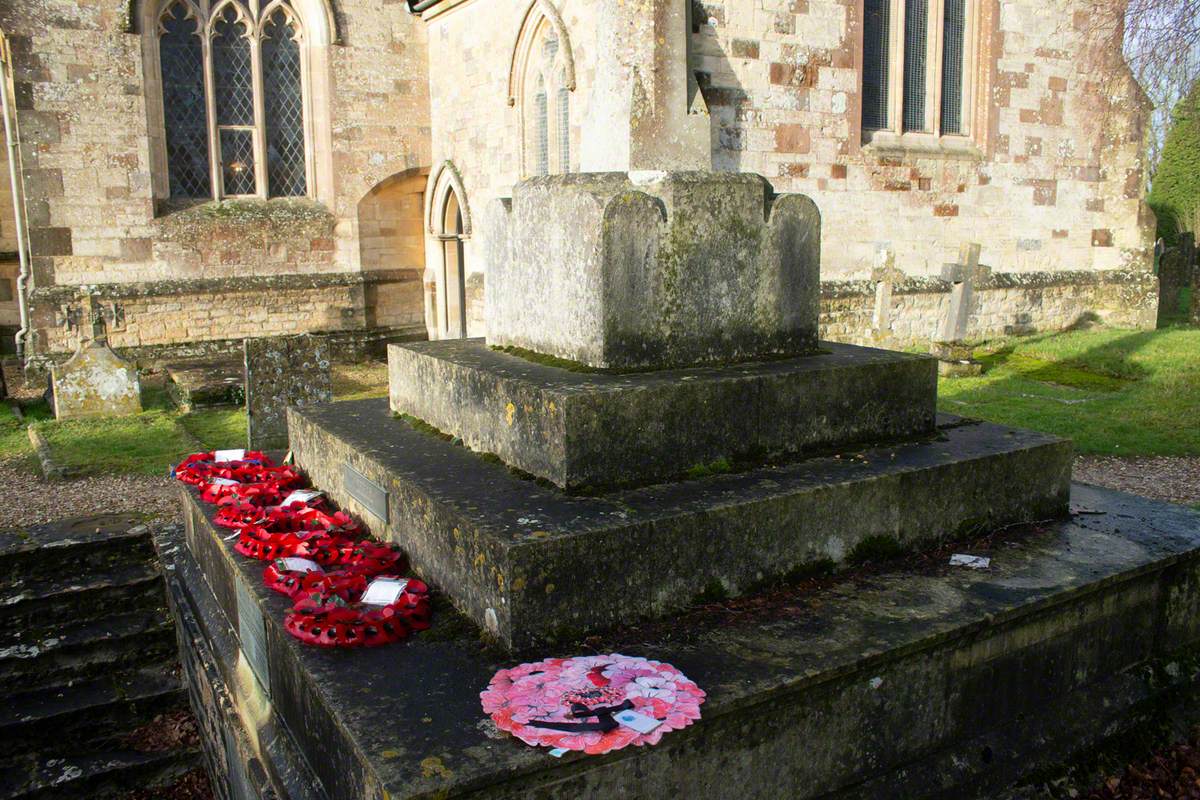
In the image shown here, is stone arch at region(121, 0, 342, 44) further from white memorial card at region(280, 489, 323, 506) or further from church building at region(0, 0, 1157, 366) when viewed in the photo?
white memorial card at region(280, 489, 323, 506)

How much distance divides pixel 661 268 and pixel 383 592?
1.68m

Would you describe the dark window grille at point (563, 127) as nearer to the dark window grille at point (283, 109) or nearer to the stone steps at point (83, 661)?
the dark window grille at point (283, 109)

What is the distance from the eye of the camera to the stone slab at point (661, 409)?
3471 mm

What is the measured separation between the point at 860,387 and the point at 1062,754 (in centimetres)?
158

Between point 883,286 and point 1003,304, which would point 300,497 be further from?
point 1003,304

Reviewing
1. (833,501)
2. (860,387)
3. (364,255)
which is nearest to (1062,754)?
(833,501)

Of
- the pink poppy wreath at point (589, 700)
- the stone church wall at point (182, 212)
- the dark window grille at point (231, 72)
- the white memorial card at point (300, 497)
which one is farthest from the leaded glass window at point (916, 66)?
the pink poppy wreath at point (589, 700)

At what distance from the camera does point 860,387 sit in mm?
4102

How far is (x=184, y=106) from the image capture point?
→ 13.9 metres

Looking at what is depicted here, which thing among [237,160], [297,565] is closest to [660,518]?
[297,565]

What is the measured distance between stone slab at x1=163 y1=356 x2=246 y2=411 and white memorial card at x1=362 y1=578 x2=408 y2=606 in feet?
26.9

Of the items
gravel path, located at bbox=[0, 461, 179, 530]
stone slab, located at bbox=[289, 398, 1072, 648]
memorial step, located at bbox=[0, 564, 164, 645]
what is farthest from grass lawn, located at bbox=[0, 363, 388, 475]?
stone slab, located at bbox=[289, 398, 1072, 648]

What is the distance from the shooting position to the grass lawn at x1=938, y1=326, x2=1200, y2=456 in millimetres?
8836

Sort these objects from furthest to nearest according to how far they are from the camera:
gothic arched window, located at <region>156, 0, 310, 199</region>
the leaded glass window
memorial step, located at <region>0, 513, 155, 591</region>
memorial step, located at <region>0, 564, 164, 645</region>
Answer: gothic arched window, located at <region>156, 0, 310, 199</region>, the leaded glass window, memorial step, located at <region>0, 513, 155, 591</region>, memorial step, located at <region>0, 564, 164, 645</region>
